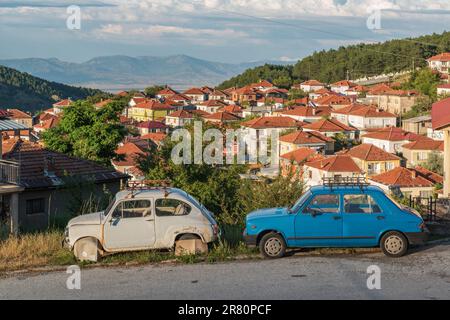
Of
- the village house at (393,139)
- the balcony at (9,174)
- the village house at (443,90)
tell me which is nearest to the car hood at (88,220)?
the balcony at (9,174)

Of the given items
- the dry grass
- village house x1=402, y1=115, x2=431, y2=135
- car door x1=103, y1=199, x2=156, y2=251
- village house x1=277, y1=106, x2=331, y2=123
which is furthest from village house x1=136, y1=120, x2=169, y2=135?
car door x1=103, y1=199, x2=156, y2=251

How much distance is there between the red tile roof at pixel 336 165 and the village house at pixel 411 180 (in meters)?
4.14

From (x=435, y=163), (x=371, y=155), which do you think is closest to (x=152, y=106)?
(x=371, y=155)

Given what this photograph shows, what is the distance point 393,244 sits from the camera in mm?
11250

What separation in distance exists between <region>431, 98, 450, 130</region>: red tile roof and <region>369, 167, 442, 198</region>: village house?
29135 mm

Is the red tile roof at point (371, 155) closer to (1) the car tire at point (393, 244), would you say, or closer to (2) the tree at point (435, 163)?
(2) the tree at point (435, 163)

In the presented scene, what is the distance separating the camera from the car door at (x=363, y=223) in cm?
1123

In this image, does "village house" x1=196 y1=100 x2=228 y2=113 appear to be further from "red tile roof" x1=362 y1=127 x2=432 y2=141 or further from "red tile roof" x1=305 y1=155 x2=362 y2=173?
"red tile roof" x1=305 y1=155 x2=362 y2=173

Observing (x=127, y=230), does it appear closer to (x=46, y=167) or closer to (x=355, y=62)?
(x=46, y=167)

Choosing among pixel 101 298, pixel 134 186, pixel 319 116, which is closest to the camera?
pixel 101 298

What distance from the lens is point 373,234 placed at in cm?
1124
